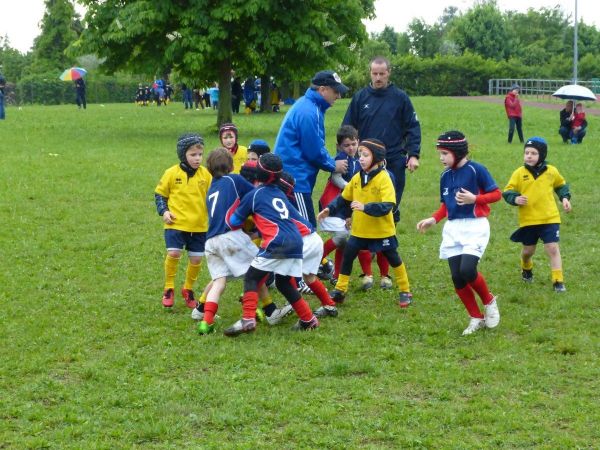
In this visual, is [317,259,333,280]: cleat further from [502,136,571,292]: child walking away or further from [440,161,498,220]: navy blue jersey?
[440,161,498,220]: navy blue jersey

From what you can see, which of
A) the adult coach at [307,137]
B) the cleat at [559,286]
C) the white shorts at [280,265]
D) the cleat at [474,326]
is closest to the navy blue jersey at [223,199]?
the white shorts at [280,265]

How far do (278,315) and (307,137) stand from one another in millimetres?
1775

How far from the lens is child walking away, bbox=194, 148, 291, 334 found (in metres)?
8.15

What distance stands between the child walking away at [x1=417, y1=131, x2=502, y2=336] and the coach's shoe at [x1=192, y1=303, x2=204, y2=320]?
7.15 feet

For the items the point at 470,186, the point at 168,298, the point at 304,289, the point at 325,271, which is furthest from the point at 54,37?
the point at 470,186

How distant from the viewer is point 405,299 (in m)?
9.01

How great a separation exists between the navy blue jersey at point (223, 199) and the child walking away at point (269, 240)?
153 millimetres

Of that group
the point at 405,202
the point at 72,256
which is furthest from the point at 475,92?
the point at 72,256

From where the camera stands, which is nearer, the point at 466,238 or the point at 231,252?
the point at 466,238

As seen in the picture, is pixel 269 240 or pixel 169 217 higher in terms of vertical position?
pixel 169 217

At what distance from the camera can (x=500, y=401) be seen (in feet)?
20.7

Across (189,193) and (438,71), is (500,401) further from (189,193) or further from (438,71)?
(438,71)

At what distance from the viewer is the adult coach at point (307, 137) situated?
9.02 m

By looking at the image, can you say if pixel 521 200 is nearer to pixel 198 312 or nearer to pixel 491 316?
pixel 491 316
